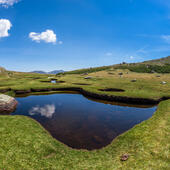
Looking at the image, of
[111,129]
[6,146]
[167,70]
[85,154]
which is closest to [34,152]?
[6,146]

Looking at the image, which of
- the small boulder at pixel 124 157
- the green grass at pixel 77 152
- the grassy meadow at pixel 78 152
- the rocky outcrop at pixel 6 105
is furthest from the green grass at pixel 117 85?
the small boulder at pixel 124 157

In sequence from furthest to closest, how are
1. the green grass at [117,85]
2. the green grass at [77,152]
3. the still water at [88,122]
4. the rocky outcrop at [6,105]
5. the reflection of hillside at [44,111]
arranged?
1. the green grass at [117,85]
2. the reflection of hillside at [44,111]
3. the rocky outcrop at [6,105]
4. the still water at [88,122]
5. the green grass at [77,152]

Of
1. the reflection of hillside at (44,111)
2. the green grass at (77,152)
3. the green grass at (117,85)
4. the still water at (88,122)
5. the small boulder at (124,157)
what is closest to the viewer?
the green grass at (77,152)

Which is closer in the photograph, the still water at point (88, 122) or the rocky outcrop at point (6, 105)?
the still water at point (88, 122)

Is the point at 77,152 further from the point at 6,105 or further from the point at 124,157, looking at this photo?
the point at 6,105

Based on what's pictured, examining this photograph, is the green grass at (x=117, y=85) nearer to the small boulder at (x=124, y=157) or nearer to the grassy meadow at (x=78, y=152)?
the grassy meadow at (x=78, y=152)

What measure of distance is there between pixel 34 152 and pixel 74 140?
21.7 feet

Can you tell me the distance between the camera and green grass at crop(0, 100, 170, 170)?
11.8 m

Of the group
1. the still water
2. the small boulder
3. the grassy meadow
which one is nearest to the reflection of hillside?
the still water

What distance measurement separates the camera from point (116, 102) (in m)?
37.9

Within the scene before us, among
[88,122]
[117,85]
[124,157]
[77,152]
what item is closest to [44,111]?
[88,122]

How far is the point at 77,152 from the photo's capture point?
574 inches

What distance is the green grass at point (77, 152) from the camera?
11.8 m

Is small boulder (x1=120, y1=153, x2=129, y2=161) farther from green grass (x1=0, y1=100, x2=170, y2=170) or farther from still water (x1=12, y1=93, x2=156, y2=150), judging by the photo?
still water (x1=12, y1=93, x2=156, y2=150)
